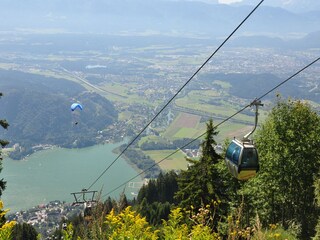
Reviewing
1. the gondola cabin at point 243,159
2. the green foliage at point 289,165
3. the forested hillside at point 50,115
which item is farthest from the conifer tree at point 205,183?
the forested hillside at point 50,115

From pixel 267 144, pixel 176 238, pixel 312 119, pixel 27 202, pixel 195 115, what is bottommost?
pixel 27 202

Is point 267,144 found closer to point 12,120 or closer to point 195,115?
point 195,115

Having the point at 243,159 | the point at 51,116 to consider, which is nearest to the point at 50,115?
the point at 51,116

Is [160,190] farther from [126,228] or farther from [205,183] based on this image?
[126,228]

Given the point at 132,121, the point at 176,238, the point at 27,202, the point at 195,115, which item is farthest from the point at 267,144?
the point at 132,121

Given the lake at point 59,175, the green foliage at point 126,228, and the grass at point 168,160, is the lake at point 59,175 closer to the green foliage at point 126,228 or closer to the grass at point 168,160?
the grass at point 168,160

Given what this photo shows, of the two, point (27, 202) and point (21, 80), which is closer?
point (27, 202)

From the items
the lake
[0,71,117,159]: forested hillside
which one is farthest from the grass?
[0,71,117,159]: forested hillside
